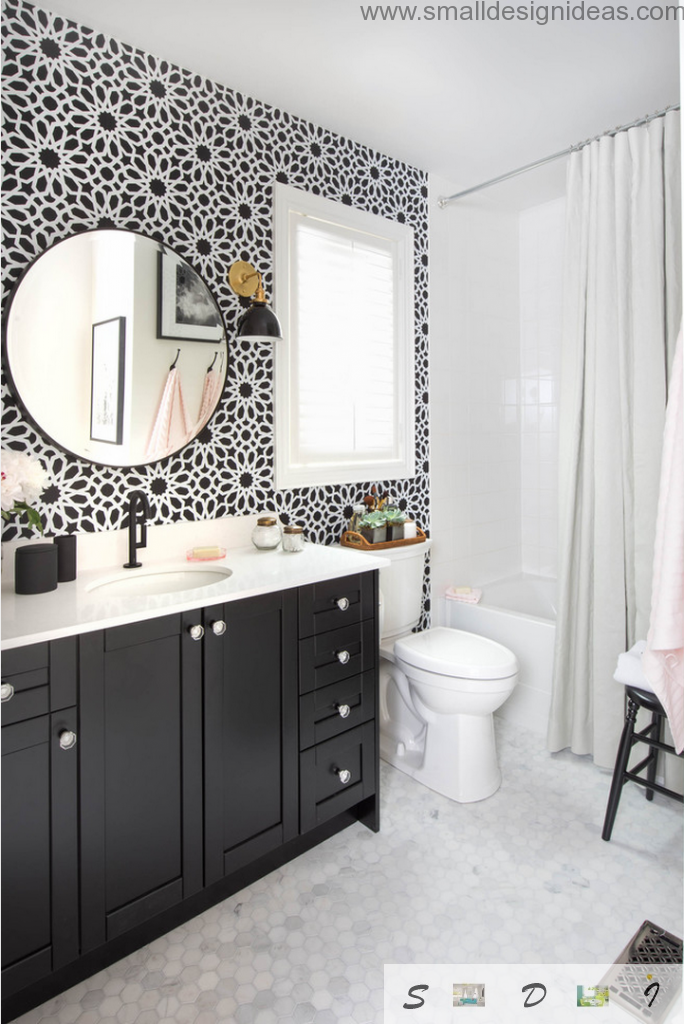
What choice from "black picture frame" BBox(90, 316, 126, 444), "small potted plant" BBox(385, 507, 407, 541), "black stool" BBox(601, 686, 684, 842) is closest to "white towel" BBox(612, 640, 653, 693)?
"black stool" BBox(601, 686, 684, 842)

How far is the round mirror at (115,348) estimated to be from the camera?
5.81 ft

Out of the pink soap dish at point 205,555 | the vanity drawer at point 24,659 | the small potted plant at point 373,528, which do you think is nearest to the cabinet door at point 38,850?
the vanity drawer at point 24,659

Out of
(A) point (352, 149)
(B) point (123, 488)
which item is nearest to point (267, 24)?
(A) point (352, 149)

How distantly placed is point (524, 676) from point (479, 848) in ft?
3.26

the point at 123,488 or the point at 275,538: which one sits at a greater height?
the point at 123,488

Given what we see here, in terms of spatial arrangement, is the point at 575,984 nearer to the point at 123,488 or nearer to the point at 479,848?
the point at 479,848

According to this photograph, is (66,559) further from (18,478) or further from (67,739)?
(67,739)

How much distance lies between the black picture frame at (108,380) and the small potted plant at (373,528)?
3.37 ft

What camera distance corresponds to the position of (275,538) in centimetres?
222

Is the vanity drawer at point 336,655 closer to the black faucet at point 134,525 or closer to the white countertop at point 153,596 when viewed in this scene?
the white countertop at point 153,596

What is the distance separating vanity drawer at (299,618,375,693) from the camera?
6.11 ft

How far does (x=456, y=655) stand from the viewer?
2322mm

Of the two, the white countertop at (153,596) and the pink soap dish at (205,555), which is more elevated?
the pink soap dish at (205,555)

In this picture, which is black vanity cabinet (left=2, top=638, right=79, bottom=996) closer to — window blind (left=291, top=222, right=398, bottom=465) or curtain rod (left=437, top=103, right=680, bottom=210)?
window blind (left=291, top=222, right=398, bottom=465)
